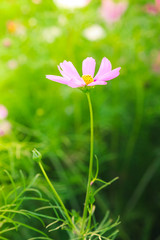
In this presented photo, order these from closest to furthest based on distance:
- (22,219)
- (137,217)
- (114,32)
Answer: (22,219) → (137,217) → (114,32)

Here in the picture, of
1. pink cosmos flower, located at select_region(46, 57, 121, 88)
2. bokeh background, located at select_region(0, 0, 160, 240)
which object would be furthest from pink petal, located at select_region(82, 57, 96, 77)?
bokeh background, located at select_region(0, 0, 160, 240)

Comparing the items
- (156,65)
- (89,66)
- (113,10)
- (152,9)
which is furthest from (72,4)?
(89,66)

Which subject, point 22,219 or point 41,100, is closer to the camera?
point 22,219

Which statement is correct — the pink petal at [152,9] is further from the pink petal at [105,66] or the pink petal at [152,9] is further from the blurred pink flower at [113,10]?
the pink petal at [105,66]

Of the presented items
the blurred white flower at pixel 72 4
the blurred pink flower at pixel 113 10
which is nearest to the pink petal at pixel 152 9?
the blurred pink flower at pixel 113 10

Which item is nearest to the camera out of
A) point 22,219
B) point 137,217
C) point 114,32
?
point 22,219

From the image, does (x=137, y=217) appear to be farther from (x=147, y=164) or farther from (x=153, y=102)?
(x=153, y=102)

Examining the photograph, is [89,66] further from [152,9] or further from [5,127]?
[152,9]

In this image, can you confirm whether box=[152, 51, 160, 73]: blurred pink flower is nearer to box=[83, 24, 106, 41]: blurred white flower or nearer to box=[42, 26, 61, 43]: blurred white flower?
box=[83, 24, 106, 41]: blurred white flower

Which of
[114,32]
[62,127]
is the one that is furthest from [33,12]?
[62,127]
